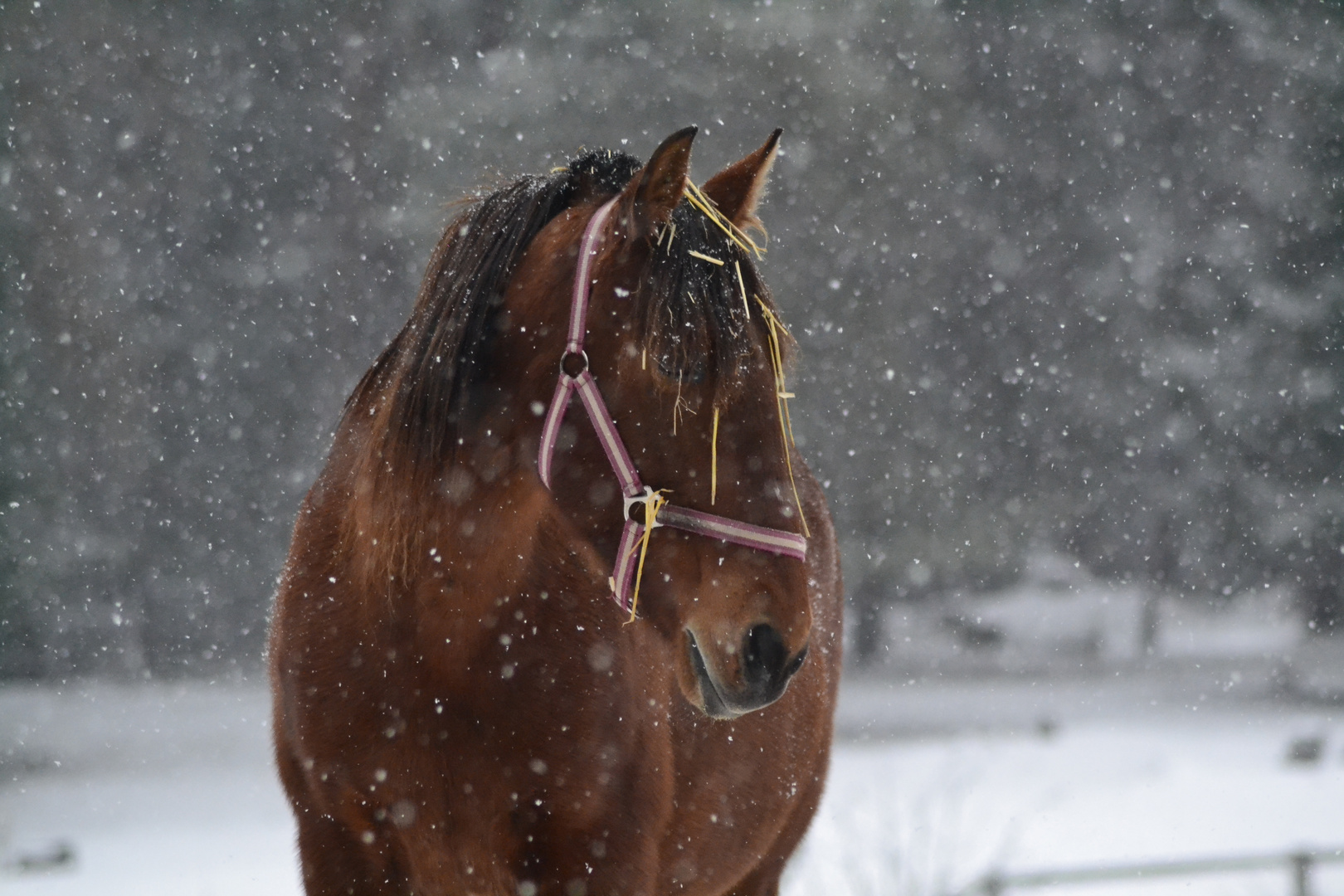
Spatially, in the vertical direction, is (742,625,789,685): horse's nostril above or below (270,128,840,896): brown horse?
below

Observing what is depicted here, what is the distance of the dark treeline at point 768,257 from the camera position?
1213 cm

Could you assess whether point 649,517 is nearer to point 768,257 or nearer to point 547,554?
point 547,554

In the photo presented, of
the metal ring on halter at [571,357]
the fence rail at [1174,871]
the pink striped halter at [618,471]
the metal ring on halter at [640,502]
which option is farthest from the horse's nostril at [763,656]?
the fence rail at [1174,871]

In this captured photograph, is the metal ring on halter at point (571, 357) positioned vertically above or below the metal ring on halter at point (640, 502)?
above

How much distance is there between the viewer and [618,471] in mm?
1980

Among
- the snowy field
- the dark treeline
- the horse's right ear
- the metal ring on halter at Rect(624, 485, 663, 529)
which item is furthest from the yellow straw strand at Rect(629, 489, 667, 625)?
the dark treeline

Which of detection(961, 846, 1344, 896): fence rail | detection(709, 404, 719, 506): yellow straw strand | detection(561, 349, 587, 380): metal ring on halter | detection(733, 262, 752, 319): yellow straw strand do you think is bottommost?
detection(961, 846, 1344, 896): fence rail

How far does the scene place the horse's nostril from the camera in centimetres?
187

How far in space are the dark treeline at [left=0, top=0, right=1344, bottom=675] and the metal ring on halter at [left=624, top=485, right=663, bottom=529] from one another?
9.43 m

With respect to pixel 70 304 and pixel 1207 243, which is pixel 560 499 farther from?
pixel 1207 243

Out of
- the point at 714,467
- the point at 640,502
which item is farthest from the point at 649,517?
the point at 714,467

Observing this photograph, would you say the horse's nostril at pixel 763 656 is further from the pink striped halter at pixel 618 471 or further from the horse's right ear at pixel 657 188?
the horse's right ear at pixel 657 188

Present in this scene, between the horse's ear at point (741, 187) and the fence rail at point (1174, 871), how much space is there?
4432 mm

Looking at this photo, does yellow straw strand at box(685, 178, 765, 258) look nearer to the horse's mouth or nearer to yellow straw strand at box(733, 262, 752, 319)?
yellow straw strand at box(733, 262, 752, 319)
